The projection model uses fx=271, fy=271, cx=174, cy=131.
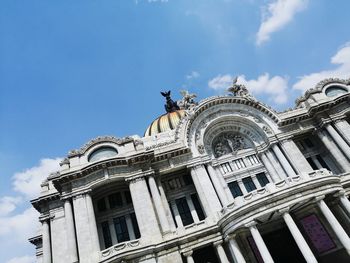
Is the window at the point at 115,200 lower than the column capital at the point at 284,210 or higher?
higher

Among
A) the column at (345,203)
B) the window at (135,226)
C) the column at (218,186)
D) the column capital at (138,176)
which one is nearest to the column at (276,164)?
the column at (345,203)

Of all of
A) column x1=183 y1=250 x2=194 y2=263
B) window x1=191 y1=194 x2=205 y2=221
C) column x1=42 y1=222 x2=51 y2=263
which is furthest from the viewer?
window x1=191 y1=194 x2=205 y2=221

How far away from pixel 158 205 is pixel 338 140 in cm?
2135

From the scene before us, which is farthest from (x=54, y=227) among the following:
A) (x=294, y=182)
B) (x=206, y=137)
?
(x=294, y=182)

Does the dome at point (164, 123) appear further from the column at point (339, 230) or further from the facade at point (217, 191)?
the column at point (339, 230)

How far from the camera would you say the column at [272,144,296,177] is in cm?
2842

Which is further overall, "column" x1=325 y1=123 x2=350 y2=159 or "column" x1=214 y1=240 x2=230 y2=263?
"column" x1=325 y1=123 x2=350 y2=159

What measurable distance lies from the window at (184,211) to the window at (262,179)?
28.7ft

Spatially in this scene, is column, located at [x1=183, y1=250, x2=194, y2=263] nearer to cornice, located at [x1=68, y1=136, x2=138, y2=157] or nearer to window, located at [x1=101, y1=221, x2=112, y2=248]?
window, located at [x1=101, y1=221, x2=112, y2=248]

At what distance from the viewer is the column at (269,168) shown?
29359mm

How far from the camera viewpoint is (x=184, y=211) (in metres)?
27.7

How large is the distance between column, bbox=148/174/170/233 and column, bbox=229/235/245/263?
5560 millimetres

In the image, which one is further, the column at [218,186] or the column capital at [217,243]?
the column at [218,186]

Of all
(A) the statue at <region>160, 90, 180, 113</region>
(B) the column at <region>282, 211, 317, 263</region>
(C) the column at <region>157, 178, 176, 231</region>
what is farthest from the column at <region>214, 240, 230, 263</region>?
(A) the statue at <region>160, 90, 180, 113</region>
